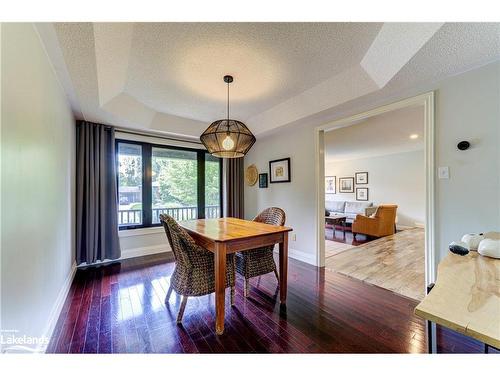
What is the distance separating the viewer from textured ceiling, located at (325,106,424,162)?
339cm

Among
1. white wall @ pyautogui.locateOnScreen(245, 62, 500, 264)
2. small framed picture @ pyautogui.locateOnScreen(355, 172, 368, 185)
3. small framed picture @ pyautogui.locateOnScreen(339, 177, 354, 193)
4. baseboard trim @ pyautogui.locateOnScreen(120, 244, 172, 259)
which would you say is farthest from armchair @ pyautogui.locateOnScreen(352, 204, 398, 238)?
baseboard trim @ pyautogui.locateOnScreen(120, 244, 172, 259)

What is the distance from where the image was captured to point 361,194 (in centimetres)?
739

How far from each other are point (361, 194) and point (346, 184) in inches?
25.3

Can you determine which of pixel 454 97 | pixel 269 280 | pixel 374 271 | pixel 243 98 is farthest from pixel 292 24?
pixel 374 271

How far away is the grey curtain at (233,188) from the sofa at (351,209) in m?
3.22

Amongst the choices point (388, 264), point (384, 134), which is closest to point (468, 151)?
point (388, 264)

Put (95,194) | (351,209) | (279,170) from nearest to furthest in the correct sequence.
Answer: (95,194) → (279,170) → (351,209)

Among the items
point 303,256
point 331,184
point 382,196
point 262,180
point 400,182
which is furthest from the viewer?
point 331,184

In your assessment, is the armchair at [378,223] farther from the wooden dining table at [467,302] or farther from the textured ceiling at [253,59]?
the wooden dining table at [467,302]

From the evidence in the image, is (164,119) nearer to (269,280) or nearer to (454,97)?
(269,280)

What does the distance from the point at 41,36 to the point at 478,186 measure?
140 inches

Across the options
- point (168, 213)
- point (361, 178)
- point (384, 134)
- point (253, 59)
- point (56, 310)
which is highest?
point (253, 59)

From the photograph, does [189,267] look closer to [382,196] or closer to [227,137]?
[227,137]

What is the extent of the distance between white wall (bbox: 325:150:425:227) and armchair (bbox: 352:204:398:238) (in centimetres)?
165
